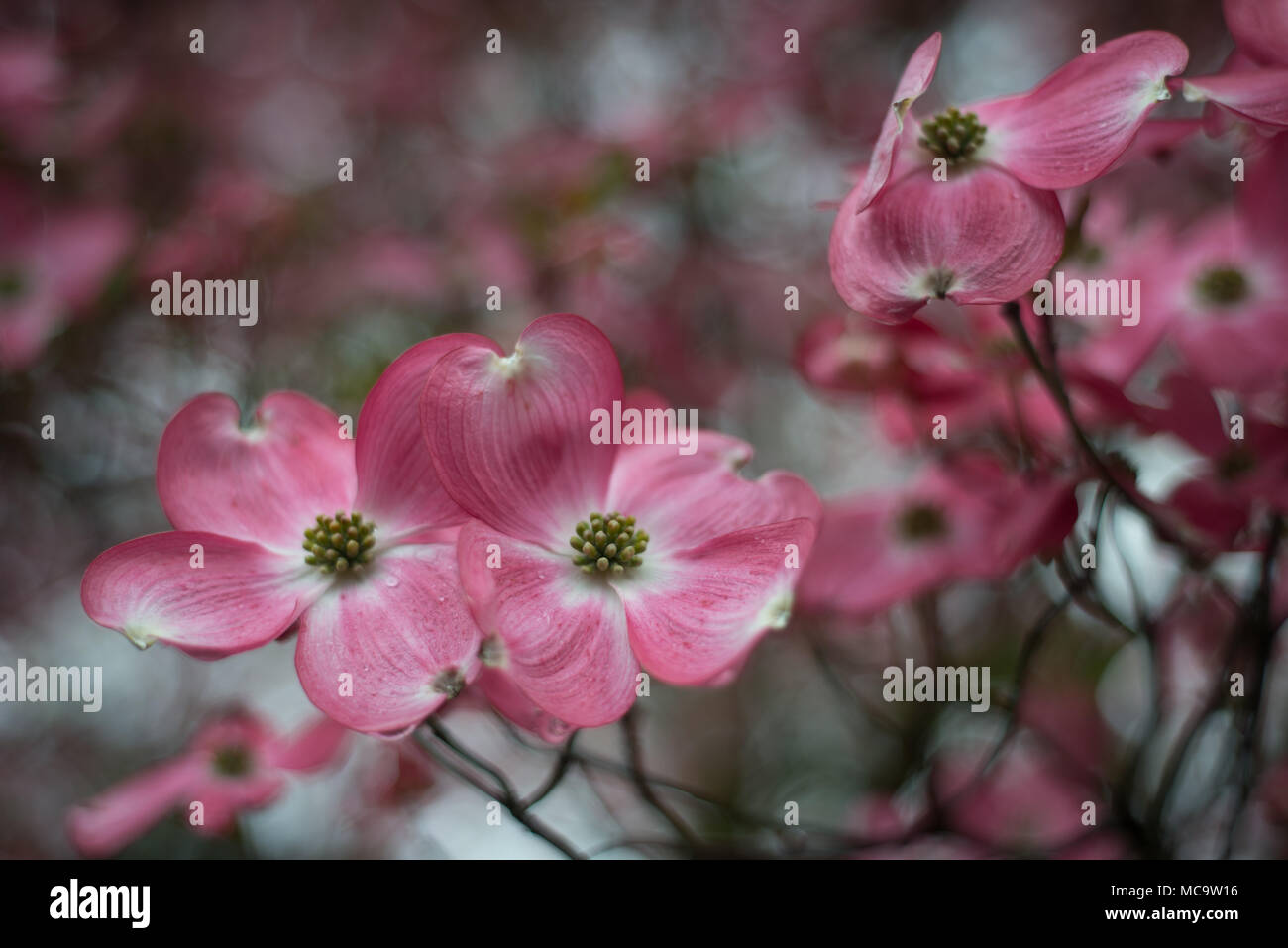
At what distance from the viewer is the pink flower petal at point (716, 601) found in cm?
44

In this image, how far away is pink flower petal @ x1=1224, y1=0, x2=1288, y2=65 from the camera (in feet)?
1.61

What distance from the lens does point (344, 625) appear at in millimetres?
475

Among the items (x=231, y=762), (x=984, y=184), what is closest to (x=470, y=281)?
(x=231, y=762)

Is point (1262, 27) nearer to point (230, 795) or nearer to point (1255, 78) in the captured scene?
point (1255, 78)

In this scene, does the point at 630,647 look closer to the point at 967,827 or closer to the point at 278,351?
the point at 967,827

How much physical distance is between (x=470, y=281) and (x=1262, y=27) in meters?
0.79

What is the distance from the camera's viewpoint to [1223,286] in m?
0.69

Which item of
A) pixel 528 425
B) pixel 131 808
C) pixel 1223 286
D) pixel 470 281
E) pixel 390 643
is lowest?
pixel 131 808

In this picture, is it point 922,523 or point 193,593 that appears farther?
point 922,523

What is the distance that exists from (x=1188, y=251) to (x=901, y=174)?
37cm

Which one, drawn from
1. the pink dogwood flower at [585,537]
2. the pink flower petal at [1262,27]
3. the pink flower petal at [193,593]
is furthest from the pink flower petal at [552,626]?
the pink flower petal at [1262,27]

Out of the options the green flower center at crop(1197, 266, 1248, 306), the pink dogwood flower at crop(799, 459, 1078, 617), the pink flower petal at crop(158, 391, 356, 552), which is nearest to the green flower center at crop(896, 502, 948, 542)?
the pink dogwood flower at crop(799, 459, 1078, 617)

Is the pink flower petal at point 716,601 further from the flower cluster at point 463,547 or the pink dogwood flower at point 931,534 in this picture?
the pink dogwood flower at point 931,534
